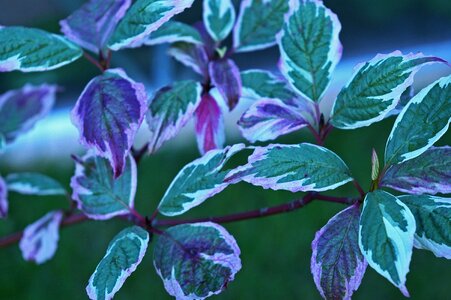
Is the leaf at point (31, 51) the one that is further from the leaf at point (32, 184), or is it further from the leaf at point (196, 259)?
the leaf at point (32, 184)

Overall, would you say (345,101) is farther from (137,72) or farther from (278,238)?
(137,72)

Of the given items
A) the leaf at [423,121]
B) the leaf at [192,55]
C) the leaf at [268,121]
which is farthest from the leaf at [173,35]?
the leaf at [423,121]

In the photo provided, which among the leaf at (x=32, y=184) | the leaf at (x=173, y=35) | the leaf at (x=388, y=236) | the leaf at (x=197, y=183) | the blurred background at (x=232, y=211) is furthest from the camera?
the blurred background at (x=232, y=211)

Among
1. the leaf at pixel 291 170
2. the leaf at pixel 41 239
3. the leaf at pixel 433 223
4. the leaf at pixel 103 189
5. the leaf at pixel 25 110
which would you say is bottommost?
the leaf at pixel 41 239

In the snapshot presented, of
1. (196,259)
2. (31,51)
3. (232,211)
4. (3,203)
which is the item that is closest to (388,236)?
(196,259)

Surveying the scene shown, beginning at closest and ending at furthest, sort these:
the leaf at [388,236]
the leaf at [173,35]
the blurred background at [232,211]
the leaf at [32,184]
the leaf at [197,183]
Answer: the leaf at [388,236] → the leaf at [197,183] → the leaf at [173,35] → the leaf at [32,184] → the blurred background at [232,211]

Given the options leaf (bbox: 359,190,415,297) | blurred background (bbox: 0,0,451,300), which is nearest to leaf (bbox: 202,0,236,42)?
leaf (bbox: 359,190,415,297)
